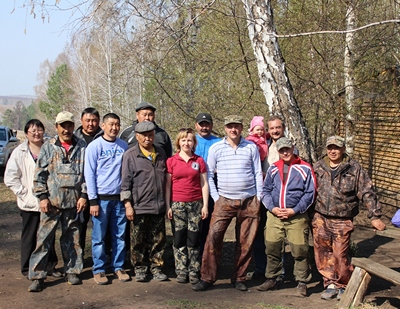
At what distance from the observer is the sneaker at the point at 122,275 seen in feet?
19.4

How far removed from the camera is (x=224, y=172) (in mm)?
5809

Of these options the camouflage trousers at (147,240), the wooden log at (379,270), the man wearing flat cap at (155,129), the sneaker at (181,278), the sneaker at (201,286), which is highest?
the man wearing flat cap at (155,129)

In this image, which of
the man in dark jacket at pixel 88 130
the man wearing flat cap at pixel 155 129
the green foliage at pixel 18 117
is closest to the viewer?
the man wearing flat cap at pixel 155 129

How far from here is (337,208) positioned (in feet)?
18.1

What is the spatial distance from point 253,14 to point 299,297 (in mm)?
3669

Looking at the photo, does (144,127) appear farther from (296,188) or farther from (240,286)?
(240,286)

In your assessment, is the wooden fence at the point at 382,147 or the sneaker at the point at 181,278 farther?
the wooden fence at the point at 382,147

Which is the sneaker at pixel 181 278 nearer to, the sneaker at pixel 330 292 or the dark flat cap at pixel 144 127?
the sneaker at pixel 330 292

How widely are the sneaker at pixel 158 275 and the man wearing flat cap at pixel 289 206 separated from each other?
3.97 ft

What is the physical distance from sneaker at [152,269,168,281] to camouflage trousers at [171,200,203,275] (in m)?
0.16

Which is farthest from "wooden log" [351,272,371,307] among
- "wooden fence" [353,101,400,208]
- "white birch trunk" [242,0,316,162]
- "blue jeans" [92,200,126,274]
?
"wooden fence" [353,101,400,208]

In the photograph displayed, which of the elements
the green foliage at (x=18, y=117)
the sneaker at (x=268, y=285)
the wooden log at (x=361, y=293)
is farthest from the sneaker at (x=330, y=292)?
the green foliage at (x=18, y=117)

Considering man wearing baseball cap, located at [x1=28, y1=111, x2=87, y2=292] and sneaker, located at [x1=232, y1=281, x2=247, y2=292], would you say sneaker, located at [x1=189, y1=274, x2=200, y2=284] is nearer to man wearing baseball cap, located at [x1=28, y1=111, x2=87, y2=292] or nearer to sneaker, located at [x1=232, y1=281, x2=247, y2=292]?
sneaker, located at [x1=232, y1=281, x2=247, y2=292]

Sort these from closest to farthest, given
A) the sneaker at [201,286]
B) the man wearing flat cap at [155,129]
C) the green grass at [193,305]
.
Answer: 1. the green grass at [193,305]
2. the sneaker at [201,286]
3. the man wearing flat cap at [155,129]
